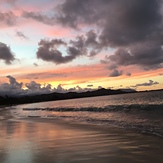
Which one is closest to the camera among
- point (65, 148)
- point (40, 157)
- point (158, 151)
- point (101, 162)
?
Answer: point (101, 162)

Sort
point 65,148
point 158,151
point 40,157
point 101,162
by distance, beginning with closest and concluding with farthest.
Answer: point 101,162 → point 40,157 → point 158,151 → point 65,148

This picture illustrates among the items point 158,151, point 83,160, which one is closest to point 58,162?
point 83,160

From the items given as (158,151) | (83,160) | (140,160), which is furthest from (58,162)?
(158,151)

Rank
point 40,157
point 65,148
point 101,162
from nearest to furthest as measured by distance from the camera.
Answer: point 101,162 → point 40,157 → point 65,148

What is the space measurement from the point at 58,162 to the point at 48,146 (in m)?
2.69

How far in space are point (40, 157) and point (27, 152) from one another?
3.19 feet

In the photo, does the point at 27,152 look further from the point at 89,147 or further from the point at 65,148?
the point at 89,147

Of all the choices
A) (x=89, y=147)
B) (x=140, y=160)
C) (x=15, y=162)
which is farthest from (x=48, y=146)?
(x=140, y=160)

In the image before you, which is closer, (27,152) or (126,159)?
(126,159)

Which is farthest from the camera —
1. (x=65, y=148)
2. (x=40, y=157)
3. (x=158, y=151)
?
(x=65, y=148)

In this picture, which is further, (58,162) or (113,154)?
(113,154)

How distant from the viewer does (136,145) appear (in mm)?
9656

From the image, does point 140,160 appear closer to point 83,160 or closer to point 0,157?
point 83,160

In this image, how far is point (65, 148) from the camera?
9.33 metres
